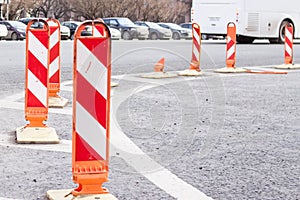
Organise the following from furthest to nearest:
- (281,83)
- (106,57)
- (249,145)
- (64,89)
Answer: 1. (281,83)
2. (64,89)
3. (249,145)
4. (106,57)

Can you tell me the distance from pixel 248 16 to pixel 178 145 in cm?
2821

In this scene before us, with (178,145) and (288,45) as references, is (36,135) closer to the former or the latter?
(178,145)

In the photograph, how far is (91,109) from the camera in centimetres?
502

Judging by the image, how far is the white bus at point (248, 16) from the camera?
3462 centimetres

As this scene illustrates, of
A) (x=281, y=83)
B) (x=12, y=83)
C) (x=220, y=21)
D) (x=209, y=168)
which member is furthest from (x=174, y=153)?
(x=220, y=21)

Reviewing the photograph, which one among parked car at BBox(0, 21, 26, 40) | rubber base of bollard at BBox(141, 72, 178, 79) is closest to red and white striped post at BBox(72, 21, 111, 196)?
rubber base of bollard at BBox(141, 72, 178, 79)

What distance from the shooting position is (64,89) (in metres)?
12.4

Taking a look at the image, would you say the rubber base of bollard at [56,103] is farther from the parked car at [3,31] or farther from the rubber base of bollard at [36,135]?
the parked car at [3,31]

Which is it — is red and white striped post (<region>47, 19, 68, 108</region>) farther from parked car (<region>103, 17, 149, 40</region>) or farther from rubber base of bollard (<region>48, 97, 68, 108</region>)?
parked car (<region>103, 17, 149, 40</region>)

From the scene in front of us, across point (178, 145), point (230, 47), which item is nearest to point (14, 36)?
point (230, 47)

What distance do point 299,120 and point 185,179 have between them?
4072 mm

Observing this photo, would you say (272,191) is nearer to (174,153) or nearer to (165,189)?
(165,189)

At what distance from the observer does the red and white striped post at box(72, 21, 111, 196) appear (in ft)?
16.2

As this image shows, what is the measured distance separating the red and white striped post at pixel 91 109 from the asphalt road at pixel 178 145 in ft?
1.68
